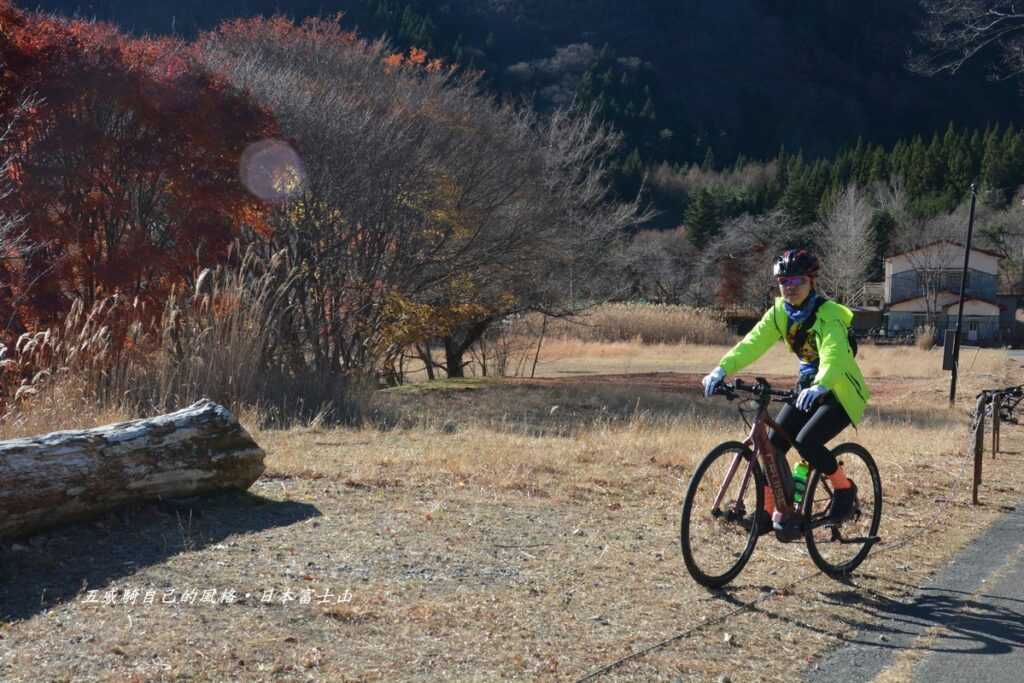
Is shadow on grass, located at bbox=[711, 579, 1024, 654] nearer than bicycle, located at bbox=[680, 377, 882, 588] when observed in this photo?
Yes

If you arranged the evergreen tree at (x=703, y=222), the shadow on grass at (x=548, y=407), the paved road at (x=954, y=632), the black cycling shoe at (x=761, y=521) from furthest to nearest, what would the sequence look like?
the evergreen tree at (x=703, y=222), the shadow on grass at (x=548, y=407), the black cycling shoe at (x=761, y=521), the paved road at (x=954, y=632)

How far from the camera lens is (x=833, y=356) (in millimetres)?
5766

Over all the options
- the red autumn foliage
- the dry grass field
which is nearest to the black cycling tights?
the dry grass field

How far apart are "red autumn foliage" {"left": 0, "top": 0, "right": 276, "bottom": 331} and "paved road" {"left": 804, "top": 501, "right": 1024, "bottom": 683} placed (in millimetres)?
10325

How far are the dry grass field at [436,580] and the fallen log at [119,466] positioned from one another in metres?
0.14

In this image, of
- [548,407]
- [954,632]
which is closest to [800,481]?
[954,632]

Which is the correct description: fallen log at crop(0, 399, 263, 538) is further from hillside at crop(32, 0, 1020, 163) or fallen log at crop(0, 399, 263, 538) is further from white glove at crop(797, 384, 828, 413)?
hillside at crop(32, 0, 1020, 163)

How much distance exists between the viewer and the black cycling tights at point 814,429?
19.6 ft

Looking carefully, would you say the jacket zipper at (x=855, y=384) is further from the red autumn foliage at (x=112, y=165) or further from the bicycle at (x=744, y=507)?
the red autumn foliage at (x=112, y=165)

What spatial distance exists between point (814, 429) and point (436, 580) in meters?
2.33

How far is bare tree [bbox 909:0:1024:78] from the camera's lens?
15.2 meters

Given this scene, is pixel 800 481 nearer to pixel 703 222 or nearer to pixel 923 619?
pixel 923 619

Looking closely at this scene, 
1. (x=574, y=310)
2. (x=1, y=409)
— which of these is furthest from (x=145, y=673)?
(x=574, y=310)

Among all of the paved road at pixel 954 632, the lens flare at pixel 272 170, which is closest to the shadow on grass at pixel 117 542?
the paved road at pixel 954 632
